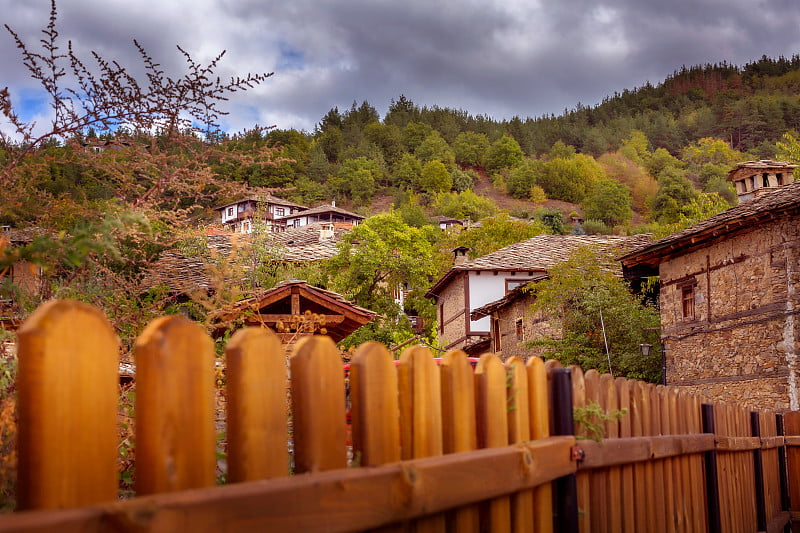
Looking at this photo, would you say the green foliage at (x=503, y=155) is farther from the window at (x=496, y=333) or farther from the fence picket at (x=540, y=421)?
the fence picket at (x=540, y=421)

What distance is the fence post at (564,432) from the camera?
2.97m

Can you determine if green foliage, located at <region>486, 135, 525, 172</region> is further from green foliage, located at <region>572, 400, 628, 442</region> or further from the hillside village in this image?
green foliage, located at <region>572, 400, 628, 442</region>

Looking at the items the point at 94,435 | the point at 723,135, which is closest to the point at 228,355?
the point at 94,435

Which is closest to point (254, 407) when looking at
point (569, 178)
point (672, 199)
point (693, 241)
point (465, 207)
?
point (693, 241)

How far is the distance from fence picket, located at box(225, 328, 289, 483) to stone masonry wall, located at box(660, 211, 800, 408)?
51.6 ft

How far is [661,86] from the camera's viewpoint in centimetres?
16025

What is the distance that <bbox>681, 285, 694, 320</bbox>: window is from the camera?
1808 cm

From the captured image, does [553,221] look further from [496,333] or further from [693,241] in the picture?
[693,241]

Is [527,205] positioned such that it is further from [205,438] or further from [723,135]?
[205,438]

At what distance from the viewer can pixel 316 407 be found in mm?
1825

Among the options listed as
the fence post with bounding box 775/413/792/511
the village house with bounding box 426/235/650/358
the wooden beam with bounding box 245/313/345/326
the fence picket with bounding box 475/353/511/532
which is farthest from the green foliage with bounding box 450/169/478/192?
the fence picket with bounding box 475/353/511/532

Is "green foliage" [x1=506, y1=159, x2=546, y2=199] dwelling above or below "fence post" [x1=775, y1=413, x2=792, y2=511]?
above

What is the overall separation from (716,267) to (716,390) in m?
2.87

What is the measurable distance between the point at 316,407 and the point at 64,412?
2.15ft
